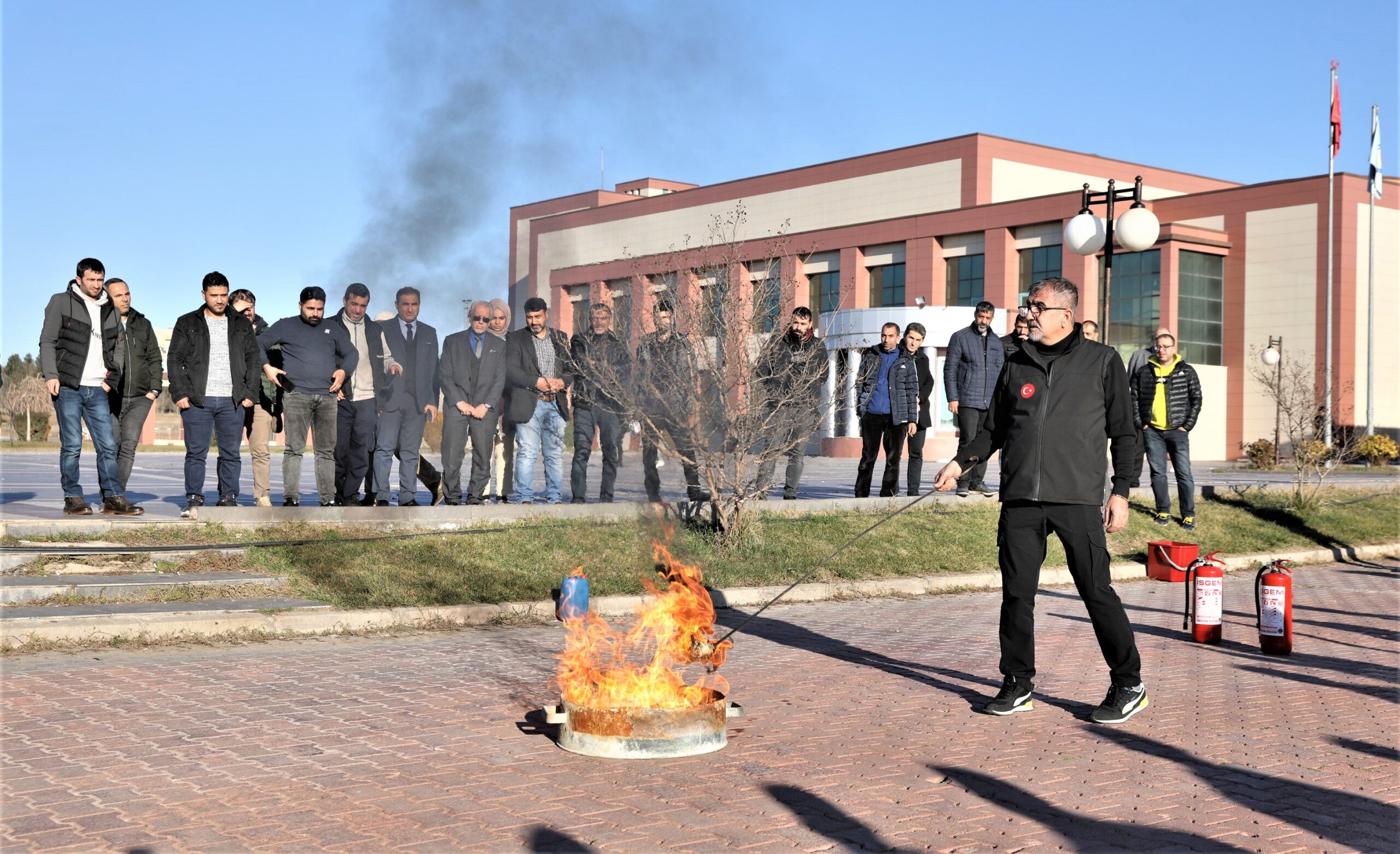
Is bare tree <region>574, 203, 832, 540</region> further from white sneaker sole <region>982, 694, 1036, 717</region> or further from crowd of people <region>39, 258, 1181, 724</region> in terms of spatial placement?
white sneaker sole <region>982, 694, 1036, 717</region>

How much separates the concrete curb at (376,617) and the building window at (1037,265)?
37.9 metres

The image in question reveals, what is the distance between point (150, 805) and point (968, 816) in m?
3.05

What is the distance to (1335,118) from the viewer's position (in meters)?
43.7

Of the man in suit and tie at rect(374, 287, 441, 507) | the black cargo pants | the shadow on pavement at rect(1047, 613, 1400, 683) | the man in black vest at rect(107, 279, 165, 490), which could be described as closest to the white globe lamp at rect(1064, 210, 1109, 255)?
the shadow on pavement at rect(1047, 613, 1400, 683)

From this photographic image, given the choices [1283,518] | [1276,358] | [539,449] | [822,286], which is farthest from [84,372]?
[822,286]

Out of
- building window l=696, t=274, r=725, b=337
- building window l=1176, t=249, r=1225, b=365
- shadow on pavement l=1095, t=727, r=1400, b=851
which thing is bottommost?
shadow on pavement l=1095, t=727, r=1400, b=851

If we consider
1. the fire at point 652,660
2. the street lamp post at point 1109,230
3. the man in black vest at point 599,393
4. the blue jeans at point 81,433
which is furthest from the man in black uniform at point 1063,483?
the blue jeans at point 81,433

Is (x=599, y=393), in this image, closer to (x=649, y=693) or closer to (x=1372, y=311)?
(x=649, y=693)

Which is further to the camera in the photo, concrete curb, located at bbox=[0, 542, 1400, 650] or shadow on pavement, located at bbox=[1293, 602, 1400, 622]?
shadow on pavement, located at bbox=[1293, 602, 1400, 622]

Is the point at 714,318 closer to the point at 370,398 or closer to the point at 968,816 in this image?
the point at 370,398

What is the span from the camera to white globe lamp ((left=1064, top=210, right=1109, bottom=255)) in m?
14.2

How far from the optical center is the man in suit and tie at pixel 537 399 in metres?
12.9

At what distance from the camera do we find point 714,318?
1162 cm

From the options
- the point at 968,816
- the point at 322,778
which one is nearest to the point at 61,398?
the point at 322,778
